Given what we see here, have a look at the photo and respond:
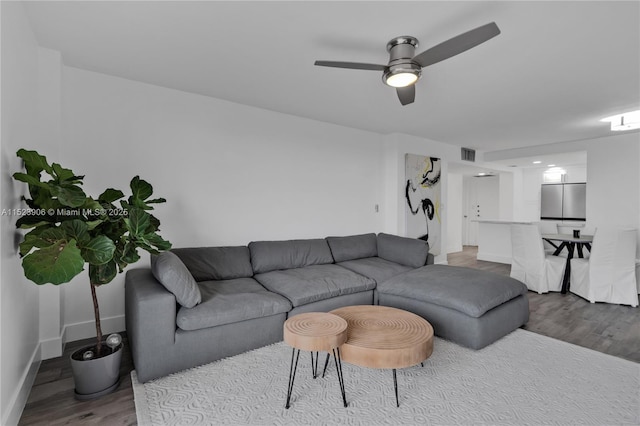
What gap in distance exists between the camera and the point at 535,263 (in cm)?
450

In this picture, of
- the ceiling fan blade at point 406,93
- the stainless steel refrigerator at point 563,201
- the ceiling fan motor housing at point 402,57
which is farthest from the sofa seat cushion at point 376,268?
the stainless steel refrigerator at point 563,201

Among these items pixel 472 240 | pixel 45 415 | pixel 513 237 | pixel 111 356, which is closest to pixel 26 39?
pixel 111 356

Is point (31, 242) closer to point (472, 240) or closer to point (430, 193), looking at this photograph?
point (430, 193)

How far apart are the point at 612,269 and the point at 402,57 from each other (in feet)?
13.4

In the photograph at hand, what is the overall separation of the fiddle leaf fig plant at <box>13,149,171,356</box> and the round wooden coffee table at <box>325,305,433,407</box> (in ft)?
4.96

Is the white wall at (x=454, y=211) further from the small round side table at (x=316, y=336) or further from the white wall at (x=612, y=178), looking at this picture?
the small round side table at (x=316, y=336)

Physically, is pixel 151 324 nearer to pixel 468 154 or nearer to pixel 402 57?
pixel 402 57

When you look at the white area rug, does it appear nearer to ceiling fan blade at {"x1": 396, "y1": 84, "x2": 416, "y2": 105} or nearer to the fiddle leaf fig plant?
the fiddle leaf fig plant

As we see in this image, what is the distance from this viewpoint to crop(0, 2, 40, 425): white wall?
1667 millimetres

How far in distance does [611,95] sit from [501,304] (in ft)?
8.78

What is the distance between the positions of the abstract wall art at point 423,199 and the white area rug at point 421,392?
3.03m

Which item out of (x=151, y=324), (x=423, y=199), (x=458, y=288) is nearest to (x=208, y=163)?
(x=151, y=324)

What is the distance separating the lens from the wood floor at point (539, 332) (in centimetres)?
180

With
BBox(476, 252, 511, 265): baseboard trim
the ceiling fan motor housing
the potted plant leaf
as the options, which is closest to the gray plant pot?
the potted plant leaf
